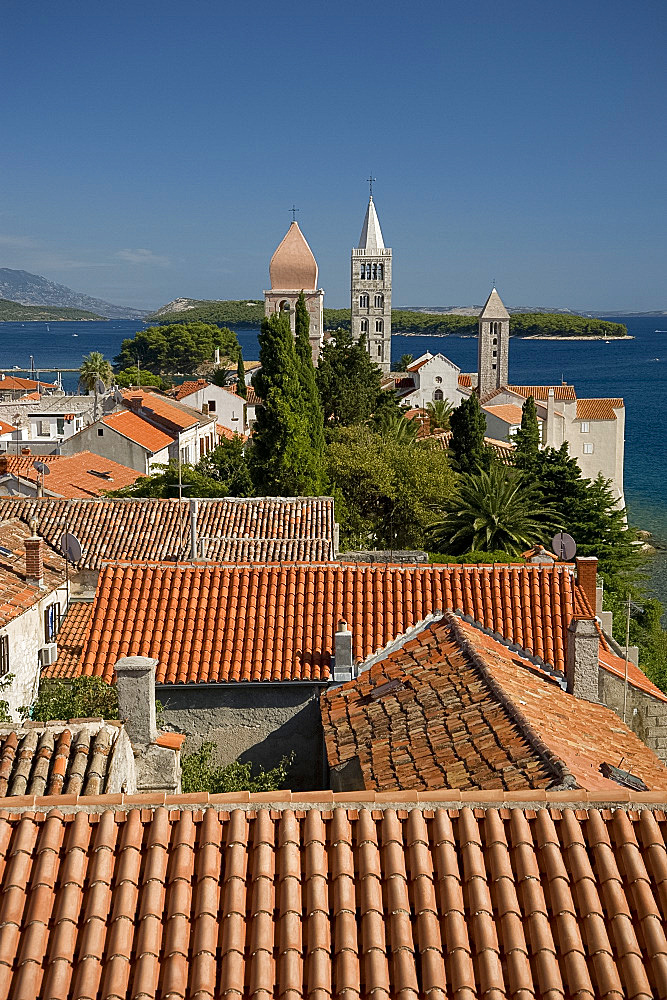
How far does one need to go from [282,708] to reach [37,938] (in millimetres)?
8724

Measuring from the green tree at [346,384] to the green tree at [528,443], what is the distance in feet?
27.6

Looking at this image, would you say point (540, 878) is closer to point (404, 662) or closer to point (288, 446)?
point (404, 662)

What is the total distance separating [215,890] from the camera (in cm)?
567

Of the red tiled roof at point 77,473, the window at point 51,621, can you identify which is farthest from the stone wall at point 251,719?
the red tiled roof at point 77,473

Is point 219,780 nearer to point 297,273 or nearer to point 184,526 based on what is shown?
point 184,526

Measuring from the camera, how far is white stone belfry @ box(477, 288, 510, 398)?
112m

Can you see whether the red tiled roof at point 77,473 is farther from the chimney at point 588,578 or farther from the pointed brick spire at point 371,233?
the pointed brick spire at point 371,233

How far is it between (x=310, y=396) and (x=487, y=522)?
12330mm

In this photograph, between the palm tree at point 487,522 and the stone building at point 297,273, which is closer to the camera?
the palm tree at point 487,522

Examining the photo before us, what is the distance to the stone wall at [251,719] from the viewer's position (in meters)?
13.9

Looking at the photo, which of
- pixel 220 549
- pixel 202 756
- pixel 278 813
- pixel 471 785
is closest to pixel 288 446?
pixel 220 549

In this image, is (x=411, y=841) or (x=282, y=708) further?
(x=282, y=708)

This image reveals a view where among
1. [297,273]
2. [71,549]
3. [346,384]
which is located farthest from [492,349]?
[71,549]

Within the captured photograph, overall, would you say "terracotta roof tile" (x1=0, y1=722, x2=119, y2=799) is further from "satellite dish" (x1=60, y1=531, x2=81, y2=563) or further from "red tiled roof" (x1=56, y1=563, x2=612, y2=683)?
"satellite dish" (x1=60, y1=531, x2=81, y2=563)
